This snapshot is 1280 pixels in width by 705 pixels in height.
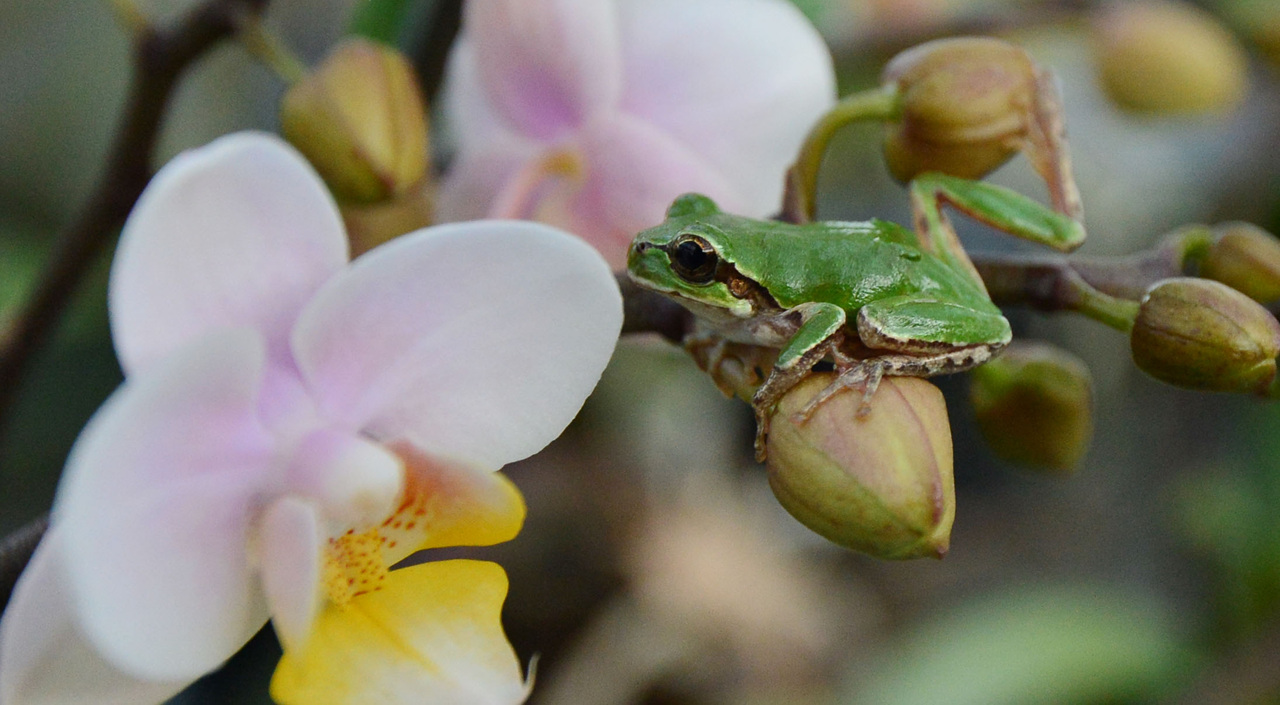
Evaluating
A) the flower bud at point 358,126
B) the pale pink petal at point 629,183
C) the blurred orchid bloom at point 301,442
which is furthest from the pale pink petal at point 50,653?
the pale pink petal at point 629,183

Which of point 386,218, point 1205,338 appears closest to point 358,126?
point 386,218

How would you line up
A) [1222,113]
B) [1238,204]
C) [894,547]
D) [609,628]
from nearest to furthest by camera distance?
1. [894,547]
2. [1222,113]
3. [609,628]
4. [1238,204]

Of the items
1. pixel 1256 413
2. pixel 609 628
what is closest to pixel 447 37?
pixel 609 628

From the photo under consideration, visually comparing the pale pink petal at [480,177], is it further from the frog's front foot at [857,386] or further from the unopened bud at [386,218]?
the frog's front foot at [857,386]

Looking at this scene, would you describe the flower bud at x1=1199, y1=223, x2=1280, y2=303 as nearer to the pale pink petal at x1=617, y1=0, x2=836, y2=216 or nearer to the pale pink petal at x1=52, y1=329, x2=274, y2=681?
the pale pink petal at x1=617, y1=0, x2=836, y2=216

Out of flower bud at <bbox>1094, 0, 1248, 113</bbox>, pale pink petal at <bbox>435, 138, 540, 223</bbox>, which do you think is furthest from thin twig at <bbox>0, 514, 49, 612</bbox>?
flower bud at <bbox>1094, 0, 1248, 113</bbox>

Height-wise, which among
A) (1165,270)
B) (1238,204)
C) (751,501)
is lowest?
(751,501)

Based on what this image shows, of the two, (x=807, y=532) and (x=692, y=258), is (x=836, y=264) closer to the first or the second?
(x=692, y=258)

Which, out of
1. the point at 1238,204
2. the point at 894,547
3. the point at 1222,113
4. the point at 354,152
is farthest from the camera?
the point at 1238,204

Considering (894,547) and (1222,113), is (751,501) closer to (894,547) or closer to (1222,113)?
(1222,113)
